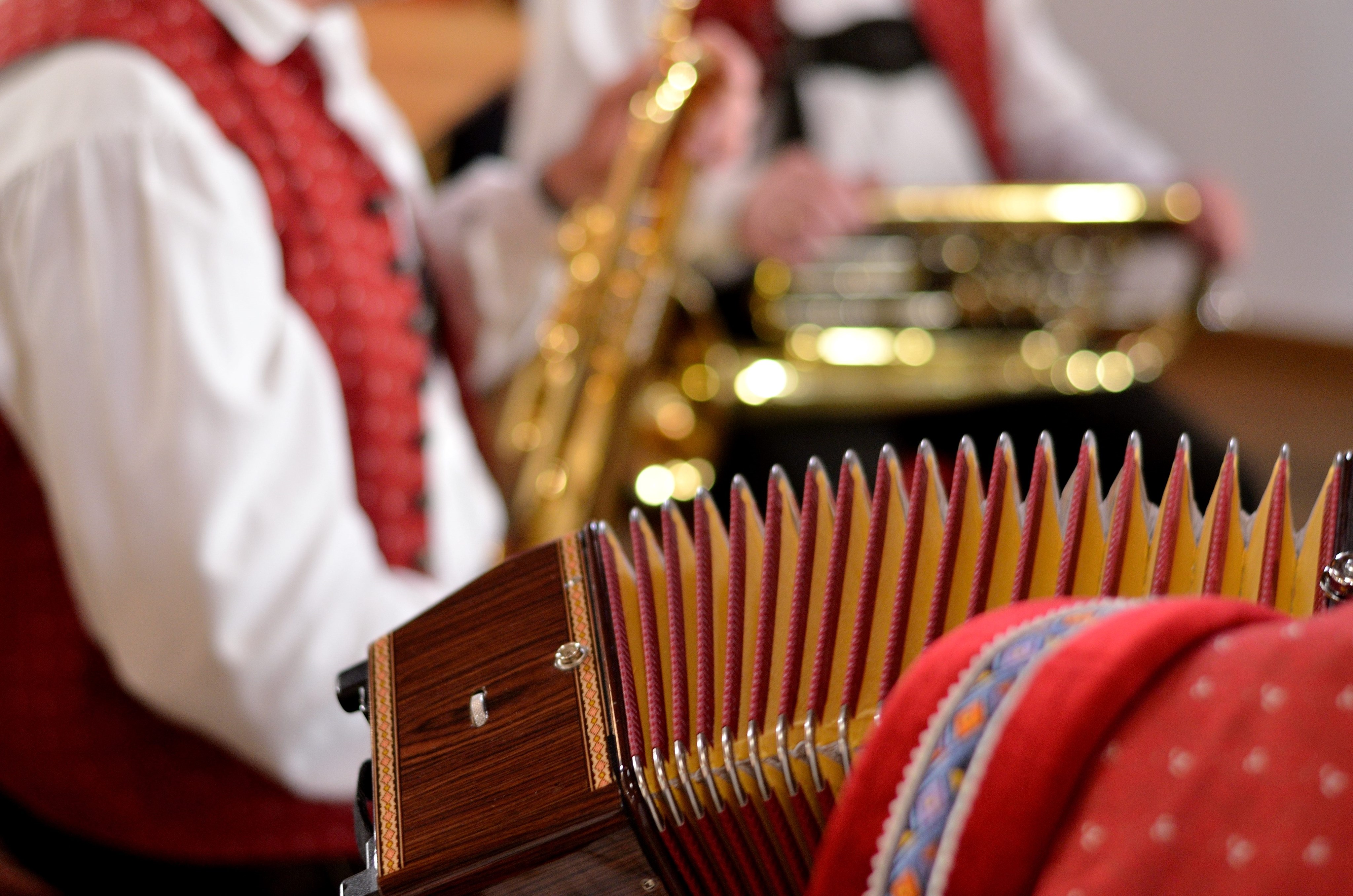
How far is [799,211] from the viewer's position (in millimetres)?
1040

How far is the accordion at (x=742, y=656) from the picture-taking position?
0.33 meters

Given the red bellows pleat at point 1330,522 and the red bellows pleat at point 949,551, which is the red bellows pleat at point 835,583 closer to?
the red bellows pleat at point 949,551

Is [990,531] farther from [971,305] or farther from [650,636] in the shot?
[971,305]

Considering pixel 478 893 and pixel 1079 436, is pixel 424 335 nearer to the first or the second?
pixel 478 893

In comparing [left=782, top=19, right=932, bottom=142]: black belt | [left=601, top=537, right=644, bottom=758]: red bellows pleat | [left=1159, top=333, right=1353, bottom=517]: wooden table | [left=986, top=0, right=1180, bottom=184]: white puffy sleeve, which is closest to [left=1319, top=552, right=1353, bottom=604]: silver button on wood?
[left=601, top=537, right=644, bottom=758]: red bellows pleat

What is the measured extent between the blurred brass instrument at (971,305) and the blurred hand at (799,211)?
0.18 feet

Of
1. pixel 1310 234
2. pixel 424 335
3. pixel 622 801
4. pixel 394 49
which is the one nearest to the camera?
pixel 622 801

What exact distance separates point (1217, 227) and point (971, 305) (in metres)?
0.28

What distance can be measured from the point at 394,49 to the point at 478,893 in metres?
1.43

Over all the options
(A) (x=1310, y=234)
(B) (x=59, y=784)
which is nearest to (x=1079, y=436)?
(B) (x=59, y=784)

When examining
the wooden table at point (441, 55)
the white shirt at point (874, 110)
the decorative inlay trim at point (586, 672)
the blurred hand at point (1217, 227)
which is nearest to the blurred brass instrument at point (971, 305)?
the blurred hand at point (1217, 227)

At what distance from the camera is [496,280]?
0.95 m

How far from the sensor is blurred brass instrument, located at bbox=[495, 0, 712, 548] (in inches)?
32.5

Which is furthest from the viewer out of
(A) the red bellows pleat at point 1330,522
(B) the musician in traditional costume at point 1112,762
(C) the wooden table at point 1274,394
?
(C) the wooden table at point 1274,394
